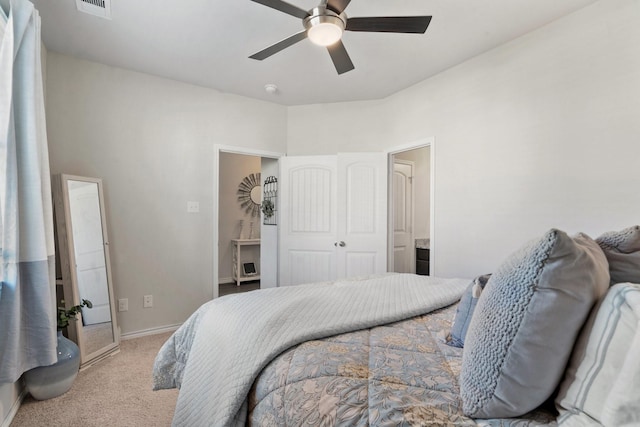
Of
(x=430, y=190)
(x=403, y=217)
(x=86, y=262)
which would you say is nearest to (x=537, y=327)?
(x=430, y=190)

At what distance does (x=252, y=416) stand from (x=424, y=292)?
3.44 feet

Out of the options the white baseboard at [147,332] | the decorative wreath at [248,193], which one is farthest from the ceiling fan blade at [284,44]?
the decorative wreath at [248,193]

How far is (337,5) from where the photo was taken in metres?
1.67

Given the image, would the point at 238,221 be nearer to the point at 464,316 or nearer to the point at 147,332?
the point at 147,332

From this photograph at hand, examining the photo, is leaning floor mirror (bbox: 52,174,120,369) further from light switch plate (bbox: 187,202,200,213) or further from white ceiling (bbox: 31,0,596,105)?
white ceiling (bbox: 31,0,596,105)

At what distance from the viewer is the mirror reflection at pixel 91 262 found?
101 inches

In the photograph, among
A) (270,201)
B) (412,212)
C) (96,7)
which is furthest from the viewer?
(412,212)

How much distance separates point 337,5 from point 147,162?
7.85 ft

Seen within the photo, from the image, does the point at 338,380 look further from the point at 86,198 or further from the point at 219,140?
the point at 219,140

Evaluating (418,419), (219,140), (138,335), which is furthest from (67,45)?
(418,419)

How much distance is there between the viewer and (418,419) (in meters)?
0.74

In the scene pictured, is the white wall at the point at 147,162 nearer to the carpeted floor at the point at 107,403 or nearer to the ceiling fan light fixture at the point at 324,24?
the carpeted floor at the point at 107,403

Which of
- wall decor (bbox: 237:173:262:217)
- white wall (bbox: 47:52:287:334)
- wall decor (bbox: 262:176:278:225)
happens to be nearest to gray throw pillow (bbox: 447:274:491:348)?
white wall (bbox: 47:52:287:334)

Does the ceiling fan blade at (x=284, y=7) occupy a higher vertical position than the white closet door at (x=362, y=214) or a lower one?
higher
